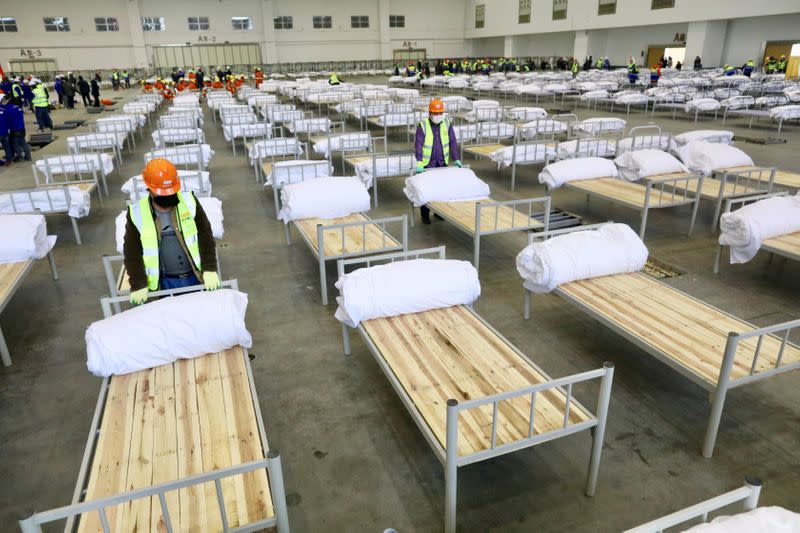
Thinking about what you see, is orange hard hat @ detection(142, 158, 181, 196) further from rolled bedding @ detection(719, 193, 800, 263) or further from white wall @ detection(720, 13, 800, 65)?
white wall @ detection(720, 13, 800, 65)

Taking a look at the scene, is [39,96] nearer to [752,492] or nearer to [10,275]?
[10,275]

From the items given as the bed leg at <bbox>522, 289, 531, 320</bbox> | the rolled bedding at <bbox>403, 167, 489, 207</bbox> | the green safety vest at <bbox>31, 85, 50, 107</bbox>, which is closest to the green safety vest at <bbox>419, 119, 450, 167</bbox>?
the rolled bedding at <bbox>403, 167, 489, 207</bbox>

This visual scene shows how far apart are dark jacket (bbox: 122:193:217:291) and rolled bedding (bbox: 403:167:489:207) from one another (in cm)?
413

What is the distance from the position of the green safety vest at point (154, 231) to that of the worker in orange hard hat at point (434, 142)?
488cm

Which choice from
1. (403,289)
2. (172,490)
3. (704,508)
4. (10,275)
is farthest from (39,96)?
(704,508)

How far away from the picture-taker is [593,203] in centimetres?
1011

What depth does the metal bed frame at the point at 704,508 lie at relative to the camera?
6.87 feet

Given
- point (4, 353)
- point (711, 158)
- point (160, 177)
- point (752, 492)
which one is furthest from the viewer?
point (711, 158)

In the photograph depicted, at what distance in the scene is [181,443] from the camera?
3.26m

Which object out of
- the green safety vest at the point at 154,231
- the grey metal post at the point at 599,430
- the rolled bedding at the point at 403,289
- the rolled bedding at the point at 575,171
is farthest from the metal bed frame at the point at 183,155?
the grey metal post at the point at 599,430

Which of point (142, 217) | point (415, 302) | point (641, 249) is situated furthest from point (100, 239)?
point (641, 249)

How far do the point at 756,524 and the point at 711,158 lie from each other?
8.88 m

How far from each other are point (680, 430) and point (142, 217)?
4.48 metres

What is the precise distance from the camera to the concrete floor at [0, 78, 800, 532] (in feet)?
11.9
